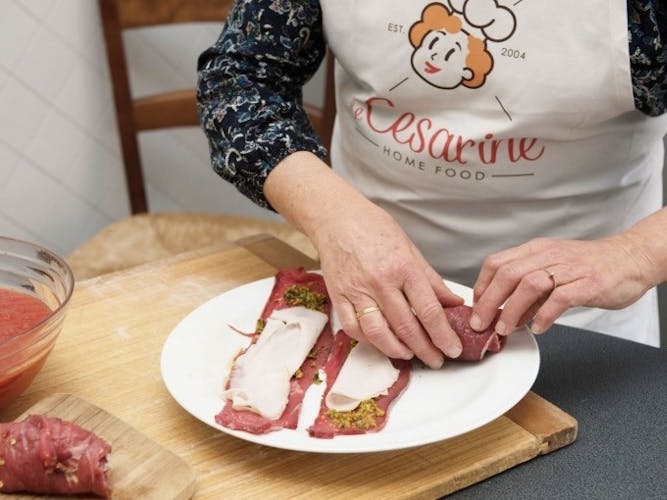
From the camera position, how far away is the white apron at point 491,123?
55.2 inches

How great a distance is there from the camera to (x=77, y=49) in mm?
2611

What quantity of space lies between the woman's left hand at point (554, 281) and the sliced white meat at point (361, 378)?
124mm

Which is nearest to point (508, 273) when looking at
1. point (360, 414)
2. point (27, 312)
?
point (360, 414)

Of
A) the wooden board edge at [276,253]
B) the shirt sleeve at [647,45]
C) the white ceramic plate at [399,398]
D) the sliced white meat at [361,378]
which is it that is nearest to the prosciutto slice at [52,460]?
the white ceramic plate at [399,398]

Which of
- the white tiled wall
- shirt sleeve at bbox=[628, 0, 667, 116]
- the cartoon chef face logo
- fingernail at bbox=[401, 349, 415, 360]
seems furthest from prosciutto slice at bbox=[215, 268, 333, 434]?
the white tiled wall

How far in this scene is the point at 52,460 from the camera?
3.26ft

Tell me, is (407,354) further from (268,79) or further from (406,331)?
(268,79)

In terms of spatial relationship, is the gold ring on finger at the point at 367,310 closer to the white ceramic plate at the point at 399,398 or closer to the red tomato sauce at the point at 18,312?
the white ceramic plate at the point at 399,398

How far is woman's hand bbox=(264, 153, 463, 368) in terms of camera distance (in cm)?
121

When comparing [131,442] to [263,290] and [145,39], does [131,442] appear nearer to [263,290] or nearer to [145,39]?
[263,290]

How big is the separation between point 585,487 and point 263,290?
1.82 feet

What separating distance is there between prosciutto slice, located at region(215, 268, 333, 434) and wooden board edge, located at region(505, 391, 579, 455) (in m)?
0.26

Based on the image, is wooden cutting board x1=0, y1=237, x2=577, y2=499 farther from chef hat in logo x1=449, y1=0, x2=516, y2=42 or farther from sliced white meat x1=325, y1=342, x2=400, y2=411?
chef hat in logo x1=449, y1=0, x2=516, y2=42

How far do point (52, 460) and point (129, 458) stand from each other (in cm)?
10
